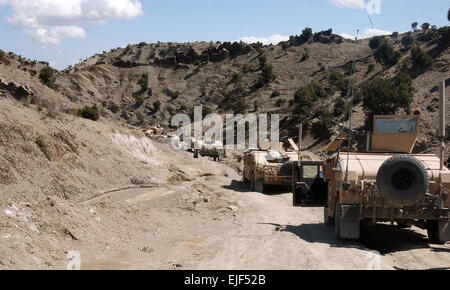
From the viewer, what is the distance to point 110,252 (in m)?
10.5

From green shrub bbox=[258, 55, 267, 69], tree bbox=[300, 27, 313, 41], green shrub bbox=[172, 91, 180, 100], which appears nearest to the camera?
green shrub bbox=[172, 91, 180, 100]

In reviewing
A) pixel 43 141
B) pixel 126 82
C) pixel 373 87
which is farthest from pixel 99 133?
pixel 126 82

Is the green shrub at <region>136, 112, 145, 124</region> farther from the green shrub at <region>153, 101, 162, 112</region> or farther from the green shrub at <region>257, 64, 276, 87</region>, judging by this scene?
the green shrub at <region>257, 64, 276, 87</region>

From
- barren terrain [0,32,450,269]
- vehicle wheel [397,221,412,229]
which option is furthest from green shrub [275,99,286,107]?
vehicle wheel [397,221,412,229]

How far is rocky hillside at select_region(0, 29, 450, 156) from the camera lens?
59.4 meters

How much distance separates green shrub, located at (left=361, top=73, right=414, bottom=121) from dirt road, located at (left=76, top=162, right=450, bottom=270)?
2975cm

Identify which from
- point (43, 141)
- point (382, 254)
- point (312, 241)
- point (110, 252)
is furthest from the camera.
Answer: point (43, 141)

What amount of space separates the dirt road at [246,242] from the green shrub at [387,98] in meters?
29.8

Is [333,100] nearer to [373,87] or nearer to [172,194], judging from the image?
[373,87]

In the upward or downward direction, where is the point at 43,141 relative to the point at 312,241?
upward

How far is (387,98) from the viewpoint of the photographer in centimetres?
4672

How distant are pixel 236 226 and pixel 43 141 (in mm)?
7700

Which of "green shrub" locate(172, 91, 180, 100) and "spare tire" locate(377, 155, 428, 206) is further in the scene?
"green shrub" locate(172, 91, 180, 100)

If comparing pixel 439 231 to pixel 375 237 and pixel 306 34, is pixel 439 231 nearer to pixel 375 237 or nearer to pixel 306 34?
pixel 375 237
